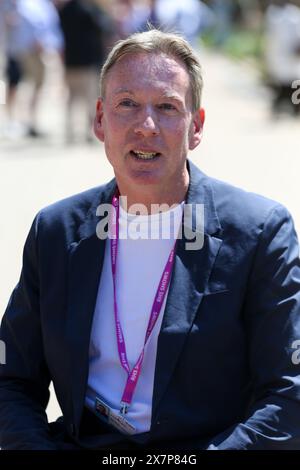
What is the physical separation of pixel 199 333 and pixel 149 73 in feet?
2.35

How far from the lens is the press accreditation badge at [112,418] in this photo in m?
2.71

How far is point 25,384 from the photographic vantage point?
9.52ft

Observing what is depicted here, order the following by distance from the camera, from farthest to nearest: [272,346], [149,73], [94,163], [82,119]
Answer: [82,119] → [94,163] → [149,73] → [272,346]

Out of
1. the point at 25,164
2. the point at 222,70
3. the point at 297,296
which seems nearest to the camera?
the point at 297,296

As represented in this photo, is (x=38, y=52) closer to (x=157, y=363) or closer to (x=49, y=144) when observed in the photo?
(x=49, y=144)

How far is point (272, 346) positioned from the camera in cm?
260

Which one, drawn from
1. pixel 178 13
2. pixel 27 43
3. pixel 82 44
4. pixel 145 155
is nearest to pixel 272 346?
pixel 145 155

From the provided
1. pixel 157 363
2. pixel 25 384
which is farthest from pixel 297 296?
pixel 25 384

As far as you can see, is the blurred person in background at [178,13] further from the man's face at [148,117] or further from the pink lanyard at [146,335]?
the pink lanyard at [146,335]

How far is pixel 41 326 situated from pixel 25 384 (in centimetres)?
18

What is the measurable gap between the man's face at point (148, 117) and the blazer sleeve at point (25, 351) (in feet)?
1.28

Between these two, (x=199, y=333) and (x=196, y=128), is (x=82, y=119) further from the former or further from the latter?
(x=199, y=333)

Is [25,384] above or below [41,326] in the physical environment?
below

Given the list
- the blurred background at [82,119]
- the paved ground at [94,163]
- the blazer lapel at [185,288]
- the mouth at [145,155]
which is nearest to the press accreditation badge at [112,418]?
the blazer lapel at [185,288]
